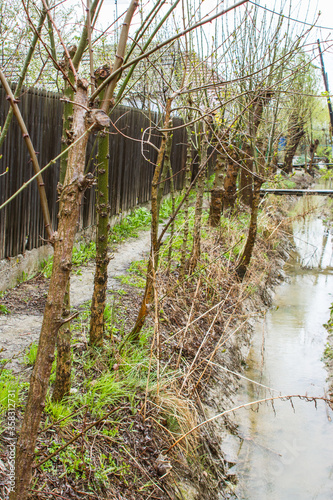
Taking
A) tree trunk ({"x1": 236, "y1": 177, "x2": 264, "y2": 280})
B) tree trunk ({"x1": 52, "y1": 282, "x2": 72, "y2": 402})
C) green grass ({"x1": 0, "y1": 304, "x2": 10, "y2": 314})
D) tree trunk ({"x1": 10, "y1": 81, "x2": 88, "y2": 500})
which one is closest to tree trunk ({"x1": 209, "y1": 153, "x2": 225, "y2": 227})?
tree trunk ({"x1": 236, "y1": 177, "x2": 264, "y2": 280})

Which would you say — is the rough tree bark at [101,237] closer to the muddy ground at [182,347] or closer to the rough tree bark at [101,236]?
the rough tree bark at [101,236]

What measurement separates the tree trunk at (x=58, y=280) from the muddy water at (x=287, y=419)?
1685 millimetres

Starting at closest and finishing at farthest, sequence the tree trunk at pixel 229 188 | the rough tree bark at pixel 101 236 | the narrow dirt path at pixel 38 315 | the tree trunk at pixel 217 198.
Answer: the rough tree bark at pixel 101 236 < the narrow dirt path at pixel 38 315 < the tree trunk at pixel 217 198 < the tree trunk at pixel 229 188

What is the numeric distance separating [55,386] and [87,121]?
2118mm

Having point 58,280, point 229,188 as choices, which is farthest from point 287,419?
point 229,188

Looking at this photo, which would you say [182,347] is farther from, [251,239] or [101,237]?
[251,239]

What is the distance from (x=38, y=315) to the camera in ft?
14.7

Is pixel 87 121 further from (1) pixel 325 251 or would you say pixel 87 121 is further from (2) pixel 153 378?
(1) pixel 325 251

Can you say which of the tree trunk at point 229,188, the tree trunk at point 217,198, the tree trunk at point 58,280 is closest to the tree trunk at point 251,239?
the tree trunk at point 217,198

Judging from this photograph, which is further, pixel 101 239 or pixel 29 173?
pixel 29 173

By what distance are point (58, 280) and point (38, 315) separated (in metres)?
3.22

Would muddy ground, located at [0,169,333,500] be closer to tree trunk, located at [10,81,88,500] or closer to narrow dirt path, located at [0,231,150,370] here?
narrow dirt path, located at [0,231,150,370]

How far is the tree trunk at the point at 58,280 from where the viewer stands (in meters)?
1.40

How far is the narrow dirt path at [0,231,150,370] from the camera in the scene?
3.69m
